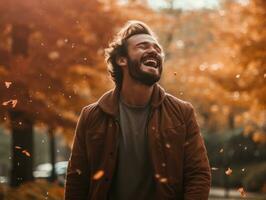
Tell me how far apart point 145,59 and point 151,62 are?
4 cm

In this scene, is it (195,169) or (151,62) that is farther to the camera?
(151,62)

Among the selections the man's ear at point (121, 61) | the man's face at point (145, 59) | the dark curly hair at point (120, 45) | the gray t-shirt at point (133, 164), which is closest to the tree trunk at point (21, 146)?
the dark curly hair at point (120, 45)

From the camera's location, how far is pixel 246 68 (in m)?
15.8

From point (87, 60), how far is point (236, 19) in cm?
404

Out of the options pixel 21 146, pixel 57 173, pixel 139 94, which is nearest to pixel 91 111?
pixel 139 94

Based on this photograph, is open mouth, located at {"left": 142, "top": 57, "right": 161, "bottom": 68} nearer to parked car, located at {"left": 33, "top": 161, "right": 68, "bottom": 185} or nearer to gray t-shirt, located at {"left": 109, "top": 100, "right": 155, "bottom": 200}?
gray t-shirt, located at {"left": 109, "top": 100, "right": 155, "bottom": 200}

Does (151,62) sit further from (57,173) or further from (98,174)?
(57,173)

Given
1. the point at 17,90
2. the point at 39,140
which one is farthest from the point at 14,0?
the point at 39,140

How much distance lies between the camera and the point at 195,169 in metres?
4.29

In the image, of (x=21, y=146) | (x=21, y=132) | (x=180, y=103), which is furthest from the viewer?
(x=21, y=132)

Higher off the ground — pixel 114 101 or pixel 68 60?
pixel 114 101

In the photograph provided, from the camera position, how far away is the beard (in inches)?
172

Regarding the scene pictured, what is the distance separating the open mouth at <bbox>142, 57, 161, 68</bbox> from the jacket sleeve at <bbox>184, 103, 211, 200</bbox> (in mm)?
494

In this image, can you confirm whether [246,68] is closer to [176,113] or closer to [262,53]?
[262,53]
